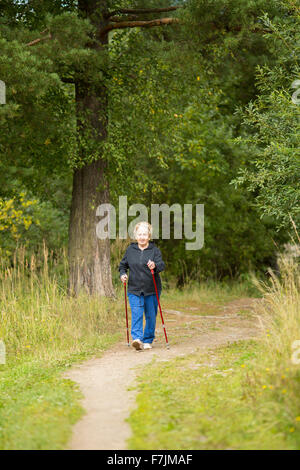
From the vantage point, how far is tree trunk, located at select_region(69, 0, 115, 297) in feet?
38.1

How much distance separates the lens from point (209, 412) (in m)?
5.11

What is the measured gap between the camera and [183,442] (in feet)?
14.6

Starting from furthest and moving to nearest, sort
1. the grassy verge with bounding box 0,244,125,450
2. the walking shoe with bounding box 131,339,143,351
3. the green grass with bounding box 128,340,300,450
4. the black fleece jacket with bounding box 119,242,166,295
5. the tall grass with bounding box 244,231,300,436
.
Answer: the black fleece jacket with bounding box 119,242,166,295 < the walking shoe with bounding box 131,339,143,351 < the grassy verge with bounding box 0,244,125,450 < the tall grass with bounding box 244,231,300,436 < the green grass with bounding box 128,340,300,450

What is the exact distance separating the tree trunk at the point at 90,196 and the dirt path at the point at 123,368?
168 centimetres

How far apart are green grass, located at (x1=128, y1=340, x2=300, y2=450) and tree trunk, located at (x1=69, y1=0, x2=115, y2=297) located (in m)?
5.28

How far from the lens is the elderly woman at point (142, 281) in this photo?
324 inches

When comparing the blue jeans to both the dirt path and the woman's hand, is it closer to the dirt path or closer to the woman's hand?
the dirt path

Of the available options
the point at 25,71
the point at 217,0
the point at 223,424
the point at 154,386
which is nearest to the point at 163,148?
the point at 217,0

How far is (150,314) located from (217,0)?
536cm
